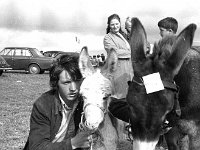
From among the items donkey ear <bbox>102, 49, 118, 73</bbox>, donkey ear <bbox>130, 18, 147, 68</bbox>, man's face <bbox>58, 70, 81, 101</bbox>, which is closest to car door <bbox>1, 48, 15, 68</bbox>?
man's face <bbox>58, 70, 81, 101</bbox>

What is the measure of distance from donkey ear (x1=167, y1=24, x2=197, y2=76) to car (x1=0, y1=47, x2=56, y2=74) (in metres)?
25.1

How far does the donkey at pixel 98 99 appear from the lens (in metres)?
3.63

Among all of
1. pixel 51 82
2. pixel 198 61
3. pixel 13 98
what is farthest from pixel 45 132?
pixel 13 98

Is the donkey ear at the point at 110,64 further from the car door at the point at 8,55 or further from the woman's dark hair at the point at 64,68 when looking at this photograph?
the car door at the point at 8,55

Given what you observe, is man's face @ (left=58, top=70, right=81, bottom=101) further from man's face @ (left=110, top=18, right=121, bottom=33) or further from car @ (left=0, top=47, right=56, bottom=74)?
car @ (left=0, top=47, right=56, bottom=74)

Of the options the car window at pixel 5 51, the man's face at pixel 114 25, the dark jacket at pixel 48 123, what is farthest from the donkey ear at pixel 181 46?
the car window at pixel 5 51

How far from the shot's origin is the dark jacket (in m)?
3.97

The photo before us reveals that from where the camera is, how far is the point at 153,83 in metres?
3.22

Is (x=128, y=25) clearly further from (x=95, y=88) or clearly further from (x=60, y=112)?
(x=95, y=88)

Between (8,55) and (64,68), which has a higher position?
(64,68)

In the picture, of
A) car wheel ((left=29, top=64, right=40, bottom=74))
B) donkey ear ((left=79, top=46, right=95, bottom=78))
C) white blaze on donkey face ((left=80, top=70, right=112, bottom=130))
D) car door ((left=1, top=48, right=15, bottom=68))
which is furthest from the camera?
car wheel ((left=29, top=64, right=40, bottom=74))

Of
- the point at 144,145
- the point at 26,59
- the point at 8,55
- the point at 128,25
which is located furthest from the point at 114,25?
the point at 8,55

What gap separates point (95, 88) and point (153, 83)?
32.9 inches

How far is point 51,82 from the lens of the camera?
13.9 ft
